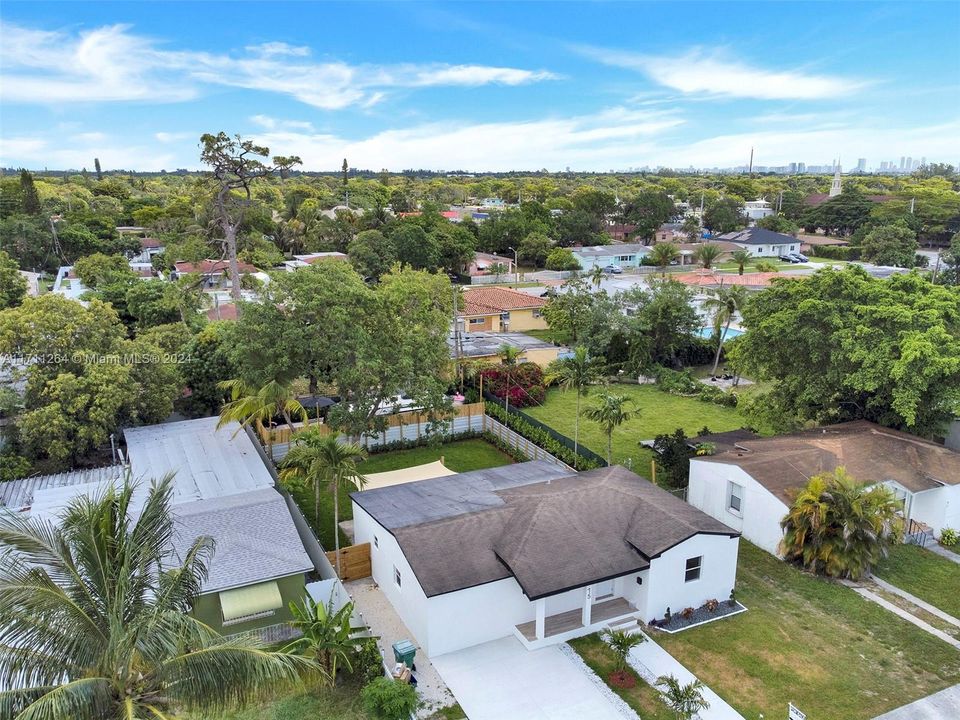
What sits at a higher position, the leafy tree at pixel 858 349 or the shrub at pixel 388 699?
the leafy tree at pixel 858 349

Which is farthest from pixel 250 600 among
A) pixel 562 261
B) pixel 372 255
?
pixel 562 261

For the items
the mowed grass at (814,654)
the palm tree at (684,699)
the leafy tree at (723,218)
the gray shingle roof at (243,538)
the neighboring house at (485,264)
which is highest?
the leafy tree at (723,218)

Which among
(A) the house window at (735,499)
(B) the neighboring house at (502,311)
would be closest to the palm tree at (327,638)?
(A) the house window at (735,499)

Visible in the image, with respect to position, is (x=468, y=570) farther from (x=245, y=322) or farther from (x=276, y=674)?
(x=245, y=322)

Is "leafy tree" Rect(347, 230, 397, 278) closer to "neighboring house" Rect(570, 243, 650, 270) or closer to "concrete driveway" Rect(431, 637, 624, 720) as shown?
"neighboring house" Rect(570, 243, 650, 270)

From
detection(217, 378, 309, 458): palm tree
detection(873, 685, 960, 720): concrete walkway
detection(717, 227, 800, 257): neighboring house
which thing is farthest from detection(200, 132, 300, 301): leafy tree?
detection(717, 227, 800, 257): neighboring house

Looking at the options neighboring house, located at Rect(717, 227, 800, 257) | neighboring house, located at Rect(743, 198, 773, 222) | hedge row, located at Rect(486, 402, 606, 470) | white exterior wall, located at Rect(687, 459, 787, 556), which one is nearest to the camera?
white exterior wall, located at Rect(687, 459, 787, 556)

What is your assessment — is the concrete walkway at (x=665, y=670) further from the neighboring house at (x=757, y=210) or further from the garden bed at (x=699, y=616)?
the neighboring house at (x=757, y=210)
